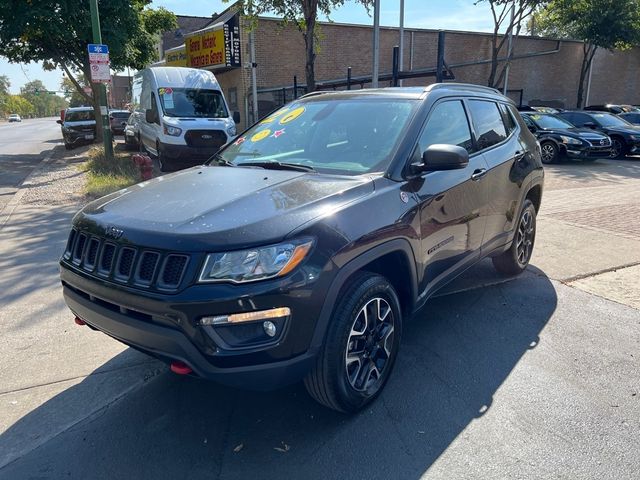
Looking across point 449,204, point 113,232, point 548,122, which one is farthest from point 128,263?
point 548,122

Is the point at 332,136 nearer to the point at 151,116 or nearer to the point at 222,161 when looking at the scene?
the point at 222,161

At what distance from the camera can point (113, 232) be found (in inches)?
102

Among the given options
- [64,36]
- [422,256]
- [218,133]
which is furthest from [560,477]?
[64,36]

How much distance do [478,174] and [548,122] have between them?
1305cm

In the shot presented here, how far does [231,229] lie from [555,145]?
1447cm

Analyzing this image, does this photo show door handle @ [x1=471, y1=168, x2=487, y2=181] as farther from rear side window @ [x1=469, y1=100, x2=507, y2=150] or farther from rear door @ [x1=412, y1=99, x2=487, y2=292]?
rear side window @ [x1=469, y1=100, x2=507, y2=150]

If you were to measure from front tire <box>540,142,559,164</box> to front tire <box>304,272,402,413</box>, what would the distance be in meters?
13.5

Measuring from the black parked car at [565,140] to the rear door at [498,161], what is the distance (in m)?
10.8

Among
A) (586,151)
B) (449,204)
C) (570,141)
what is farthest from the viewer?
(570,141)

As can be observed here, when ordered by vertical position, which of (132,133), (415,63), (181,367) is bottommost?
(181,367)

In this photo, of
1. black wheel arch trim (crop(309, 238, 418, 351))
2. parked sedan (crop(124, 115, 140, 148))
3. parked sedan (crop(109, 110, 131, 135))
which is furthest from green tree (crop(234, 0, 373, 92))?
parked sedan (crop(109, 110, 131, 135))

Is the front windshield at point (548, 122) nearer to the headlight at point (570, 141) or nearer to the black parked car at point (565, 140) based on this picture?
the black parked car at point (565, 140)

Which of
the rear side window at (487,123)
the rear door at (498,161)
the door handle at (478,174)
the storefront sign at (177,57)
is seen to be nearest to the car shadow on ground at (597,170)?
the rear door at (498,161)

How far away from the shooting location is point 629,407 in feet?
9.80
